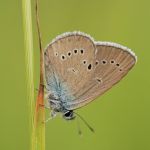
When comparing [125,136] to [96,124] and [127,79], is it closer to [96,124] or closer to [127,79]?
[96,124]

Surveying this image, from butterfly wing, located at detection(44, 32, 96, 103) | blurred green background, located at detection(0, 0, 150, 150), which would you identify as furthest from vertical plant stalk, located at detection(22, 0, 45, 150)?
blurred green background, located at detection(0, 0, 150, 150)

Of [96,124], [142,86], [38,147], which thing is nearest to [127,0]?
[142,86]

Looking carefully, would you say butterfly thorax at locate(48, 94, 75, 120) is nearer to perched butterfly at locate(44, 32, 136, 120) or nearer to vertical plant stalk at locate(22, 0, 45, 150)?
perched butterfly at locate(44, 32, 136, 120)

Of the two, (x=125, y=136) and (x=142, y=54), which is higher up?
(x=142, y=54)

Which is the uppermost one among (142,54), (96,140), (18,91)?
(142,54)

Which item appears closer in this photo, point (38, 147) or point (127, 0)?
point (38, 147)

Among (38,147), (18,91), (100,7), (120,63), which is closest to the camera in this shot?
(38,147)

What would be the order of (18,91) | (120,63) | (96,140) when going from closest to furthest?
(120,63)
(96,140)
(18,91)
